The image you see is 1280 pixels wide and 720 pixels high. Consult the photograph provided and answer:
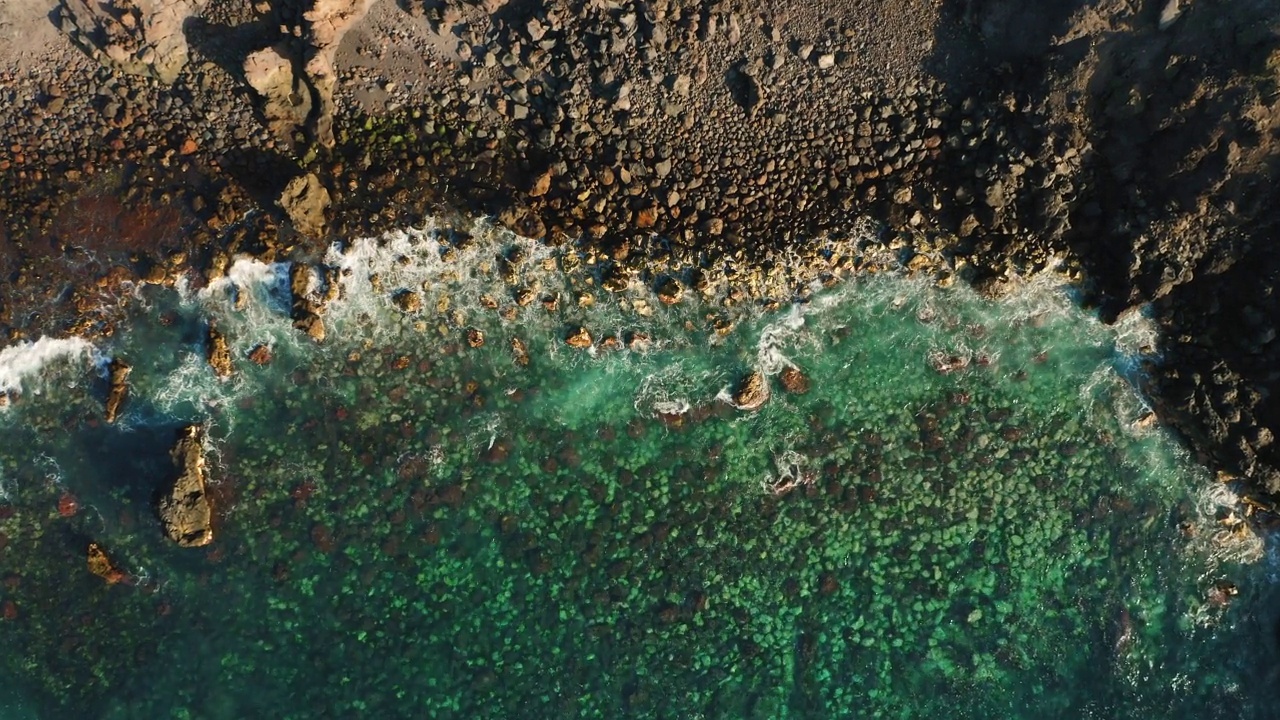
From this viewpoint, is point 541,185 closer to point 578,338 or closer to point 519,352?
point 578,338

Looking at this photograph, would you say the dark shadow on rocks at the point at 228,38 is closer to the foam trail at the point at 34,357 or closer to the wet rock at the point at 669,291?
the foam trail at the point at 34,357

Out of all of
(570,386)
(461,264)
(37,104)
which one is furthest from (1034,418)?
(37,104)

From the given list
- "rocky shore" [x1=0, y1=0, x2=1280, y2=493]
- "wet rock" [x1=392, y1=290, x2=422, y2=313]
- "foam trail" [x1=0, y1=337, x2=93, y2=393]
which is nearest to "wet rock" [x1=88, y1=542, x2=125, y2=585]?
"foam trail" [x1=0, y1=337, x2=93, y2=393]

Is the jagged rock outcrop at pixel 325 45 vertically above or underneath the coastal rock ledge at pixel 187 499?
above

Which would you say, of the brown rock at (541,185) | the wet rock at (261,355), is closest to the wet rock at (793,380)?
the brown rock at (541,185)

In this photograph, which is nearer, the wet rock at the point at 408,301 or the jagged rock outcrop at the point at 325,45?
the jagged rock outcrop at the point at 325,45

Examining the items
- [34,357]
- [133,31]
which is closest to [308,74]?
[133,31]
